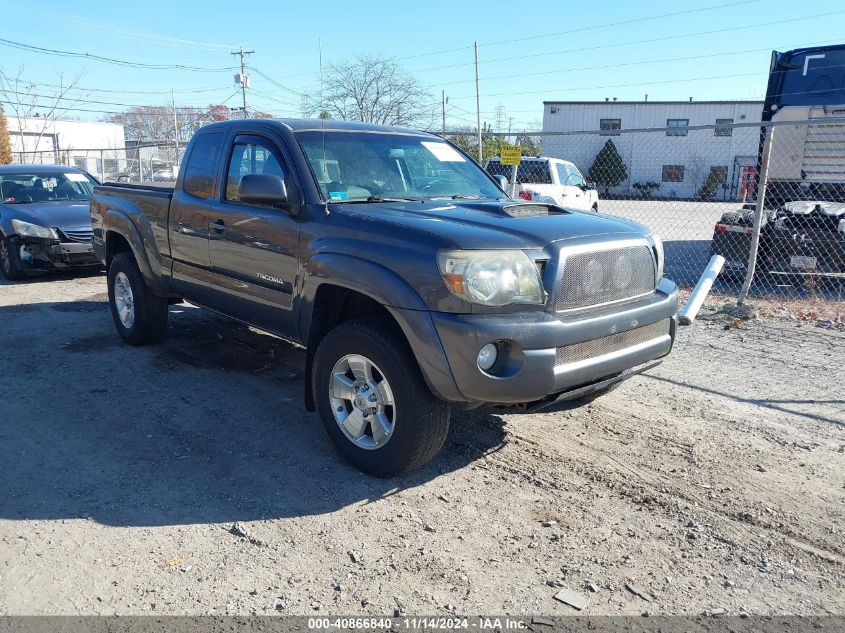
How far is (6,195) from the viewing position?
10.7m

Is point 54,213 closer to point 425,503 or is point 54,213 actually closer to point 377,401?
point 377,401

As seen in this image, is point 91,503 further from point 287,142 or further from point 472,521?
point 287,142

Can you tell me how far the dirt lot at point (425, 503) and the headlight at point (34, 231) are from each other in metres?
4.66

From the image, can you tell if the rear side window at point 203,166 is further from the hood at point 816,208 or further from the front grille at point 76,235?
the hood at point 816,208

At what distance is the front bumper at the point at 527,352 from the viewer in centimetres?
327

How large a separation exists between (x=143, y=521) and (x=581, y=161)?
127 ft

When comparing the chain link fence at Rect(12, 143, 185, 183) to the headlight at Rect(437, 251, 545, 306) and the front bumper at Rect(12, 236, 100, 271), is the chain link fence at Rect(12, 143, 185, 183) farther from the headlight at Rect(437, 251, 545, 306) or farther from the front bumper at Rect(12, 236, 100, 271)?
the headlight at Rect(437, 251, 545, 306)

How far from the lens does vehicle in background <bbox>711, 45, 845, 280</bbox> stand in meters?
9.20

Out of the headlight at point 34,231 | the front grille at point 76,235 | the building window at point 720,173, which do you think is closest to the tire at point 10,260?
the headlight at point 34,231

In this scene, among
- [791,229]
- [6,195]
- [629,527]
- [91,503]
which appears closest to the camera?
[629,527]

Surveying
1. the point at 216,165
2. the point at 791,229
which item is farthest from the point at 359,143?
the point at 791,229

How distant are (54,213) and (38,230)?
475 millimetres

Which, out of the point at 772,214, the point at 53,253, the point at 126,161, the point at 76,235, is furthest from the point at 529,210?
the point at 126,161

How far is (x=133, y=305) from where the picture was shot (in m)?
6.32
